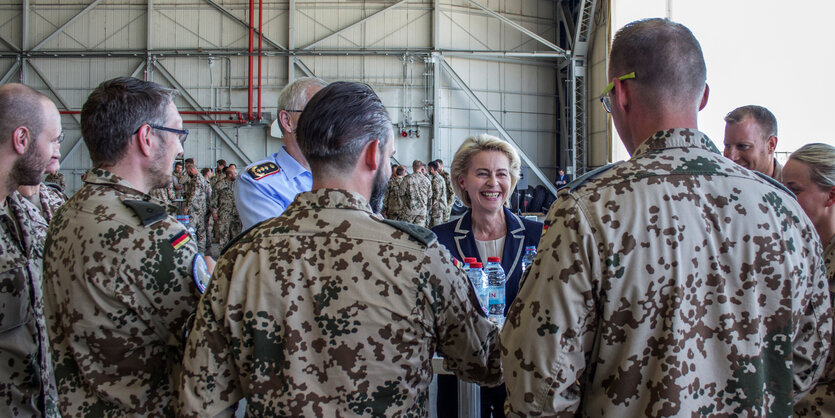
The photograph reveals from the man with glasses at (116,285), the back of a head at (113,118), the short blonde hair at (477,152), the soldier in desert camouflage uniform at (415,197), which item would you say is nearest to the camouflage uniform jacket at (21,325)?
the man with glasses at (116,285)

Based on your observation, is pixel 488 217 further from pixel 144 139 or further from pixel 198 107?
pixel 198 107

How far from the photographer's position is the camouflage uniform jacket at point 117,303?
1573mm

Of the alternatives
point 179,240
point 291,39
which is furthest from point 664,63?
point 291,39

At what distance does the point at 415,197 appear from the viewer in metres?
10.1

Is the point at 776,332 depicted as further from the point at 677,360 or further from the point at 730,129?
the point at 730,129

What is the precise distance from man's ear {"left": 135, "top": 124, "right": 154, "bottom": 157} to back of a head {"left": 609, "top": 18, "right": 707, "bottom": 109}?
1406 millimetres

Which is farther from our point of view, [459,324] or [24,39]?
[24,39]

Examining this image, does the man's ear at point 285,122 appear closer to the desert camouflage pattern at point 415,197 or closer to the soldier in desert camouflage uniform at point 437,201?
the desert camouflage pattern at point 415,197

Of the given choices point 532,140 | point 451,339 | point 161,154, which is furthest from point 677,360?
point 532,140

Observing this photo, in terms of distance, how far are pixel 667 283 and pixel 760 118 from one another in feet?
8.58

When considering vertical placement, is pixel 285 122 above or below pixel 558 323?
above

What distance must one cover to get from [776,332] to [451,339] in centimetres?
73

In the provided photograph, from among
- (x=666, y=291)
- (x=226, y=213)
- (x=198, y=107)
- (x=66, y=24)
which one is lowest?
(x=226, y=213)

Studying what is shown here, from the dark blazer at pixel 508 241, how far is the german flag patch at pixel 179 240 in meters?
1.34
